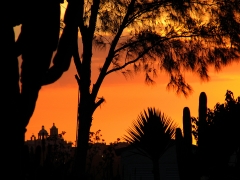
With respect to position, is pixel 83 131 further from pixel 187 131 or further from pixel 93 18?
pixel 187 131

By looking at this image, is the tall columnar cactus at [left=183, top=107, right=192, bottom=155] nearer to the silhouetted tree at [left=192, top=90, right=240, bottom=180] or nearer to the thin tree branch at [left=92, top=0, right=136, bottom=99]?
Answer: the silhouetted tree at [left=192, top=90, right=240, bottom=180]

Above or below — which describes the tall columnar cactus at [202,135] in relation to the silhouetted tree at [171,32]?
below

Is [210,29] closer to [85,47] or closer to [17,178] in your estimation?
[85,47]

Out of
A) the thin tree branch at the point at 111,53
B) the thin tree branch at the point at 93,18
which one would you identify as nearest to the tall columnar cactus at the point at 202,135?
the thin tree branch at the point at 111,53

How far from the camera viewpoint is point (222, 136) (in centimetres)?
1572

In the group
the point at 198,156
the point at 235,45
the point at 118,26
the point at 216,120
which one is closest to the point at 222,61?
the point at 235,45

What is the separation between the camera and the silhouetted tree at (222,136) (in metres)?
15.0

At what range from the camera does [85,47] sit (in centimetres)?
2183

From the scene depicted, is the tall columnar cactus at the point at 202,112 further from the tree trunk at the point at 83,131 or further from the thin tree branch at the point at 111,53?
the thin tree branch at the point at 111,53

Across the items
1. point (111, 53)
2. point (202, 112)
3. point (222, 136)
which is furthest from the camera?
point (111, 53)

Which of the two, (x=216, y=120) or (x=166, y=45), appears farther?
(x=166, y=45)

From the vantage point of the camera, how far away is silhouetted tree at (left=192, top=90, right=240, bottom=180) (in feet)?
49.1

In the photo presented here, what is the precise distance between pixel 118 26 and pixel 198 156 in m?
9.10

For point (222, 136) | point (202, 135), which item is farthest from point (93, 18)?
point (202, 135)
